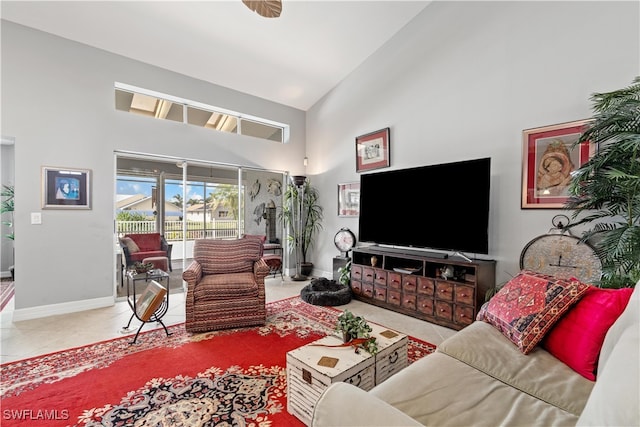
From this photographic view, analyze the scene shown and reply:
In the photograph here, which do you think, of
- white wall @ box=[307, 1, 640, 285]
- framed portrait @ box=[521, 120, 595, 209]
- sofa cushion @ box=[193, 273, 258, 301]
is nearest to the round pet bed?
sofa cushion @ box=[193, 273, 258, 301]

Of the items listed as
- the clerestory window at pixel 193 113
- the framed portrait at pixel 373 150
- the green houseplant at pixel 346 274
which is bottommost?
the green houseplant at pixel 346 274

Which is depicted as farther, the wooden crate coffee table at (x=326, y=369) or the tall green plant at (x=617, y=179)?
the tall green plant at (x=617, y=179)

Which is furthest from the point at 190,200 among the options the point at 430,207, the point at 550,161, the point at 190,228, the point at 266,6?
the point at 550,161

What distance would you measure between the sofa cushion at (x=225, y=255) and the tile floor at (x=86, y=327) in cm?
69

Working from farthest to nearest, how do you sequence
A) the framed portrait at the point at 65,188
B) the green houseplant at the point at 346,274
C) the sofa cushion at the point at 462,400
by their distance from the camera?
the green houseplant at the point at 346,274 → the framed portrait at the point at 65,188 → the sofa cushion at the point at 462,400

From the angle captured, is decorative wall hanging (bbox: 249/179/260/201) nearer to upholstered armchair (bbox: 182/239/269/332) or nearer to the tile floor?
upholstered armchair (bbox: 182/239/269/332)

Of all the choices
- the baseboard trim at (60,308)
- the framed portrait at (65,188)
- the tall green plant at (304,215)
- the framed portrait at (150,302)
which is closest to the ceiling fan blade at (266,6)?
the framed portrait at (150,302)

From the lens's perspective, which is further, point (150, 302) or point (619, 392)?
point (150, 302)

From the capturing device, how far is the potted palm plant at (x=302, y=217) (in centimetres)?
538

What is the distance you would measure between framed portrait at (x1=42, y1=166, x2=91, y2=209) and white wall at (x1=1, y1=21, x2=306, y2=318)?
65mm

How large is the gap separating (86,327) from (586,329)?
13.5ft

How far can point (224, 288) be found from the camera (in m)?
2.95

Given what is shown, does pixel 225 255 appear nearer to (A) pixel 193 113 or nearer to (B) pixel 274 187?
(B) pixel 274 187

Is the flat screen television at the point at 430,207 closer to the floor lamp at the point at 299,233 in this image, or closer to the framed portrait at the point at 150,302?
the floor lamp at the point at 299,233
